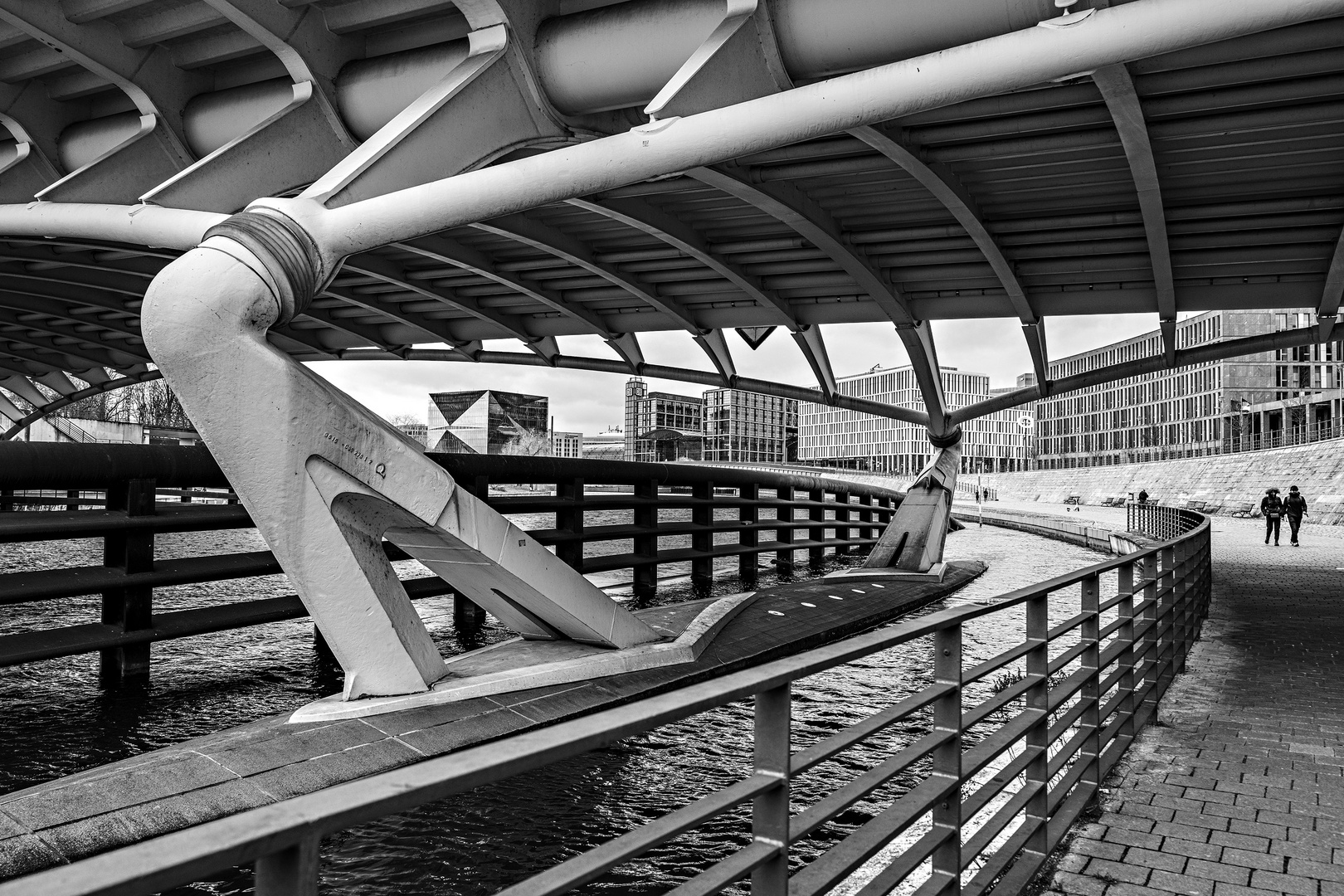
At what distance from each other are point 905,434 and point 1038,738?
15910 cm

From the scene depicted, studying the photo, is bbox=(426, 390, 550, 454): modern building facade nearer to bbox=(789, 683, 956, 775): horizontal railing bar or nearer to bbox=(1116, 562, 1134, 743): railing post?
bbox=(1116, 562, 1134, 743): railing post

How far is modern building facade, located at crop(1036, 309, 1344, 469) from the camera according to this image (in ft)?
235

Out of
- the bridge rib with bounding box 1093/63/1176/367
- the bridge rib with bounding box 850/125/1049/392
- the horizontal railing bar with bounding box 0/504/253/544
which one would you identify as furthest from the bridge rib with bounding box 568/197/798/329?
the horizontal railing bar with bounding box 0/504/253/544

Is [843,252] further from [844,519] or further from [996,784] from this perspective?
[996,784]

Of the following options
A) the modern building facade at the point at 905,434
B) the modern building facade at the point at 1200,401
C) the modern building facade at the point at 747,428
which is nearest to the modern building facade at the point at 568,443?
the modern building facade at the point at 747,428

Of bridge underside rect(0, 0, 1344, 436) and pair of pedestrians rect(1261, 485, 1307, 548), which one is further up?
bridge underside rect(0, 0, 1344, 436)

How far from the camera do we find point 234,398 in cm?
445

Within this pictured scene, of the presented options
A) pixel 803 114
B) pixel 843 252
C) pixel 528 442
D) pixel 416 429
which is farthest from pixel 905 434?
pixel 803 114

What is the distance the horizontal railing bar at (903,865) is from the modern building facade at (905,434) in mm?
138931

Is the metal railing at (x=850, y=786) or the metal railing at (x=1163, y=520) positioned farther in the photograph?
the metal railing at (x=1163, y=520)

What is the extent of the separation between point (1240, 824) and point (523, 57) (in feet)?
22.6

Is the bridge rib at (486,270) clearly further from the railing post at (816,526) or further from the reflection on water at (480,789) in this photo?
the reflection on water at (480,789)

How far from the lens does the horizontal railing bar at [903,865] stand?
2367 mm

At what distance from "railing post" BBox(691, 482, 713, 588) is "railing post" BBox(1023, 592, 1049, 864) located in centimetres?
757
